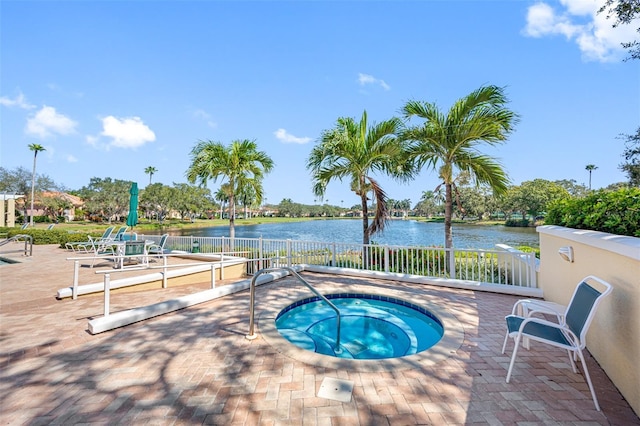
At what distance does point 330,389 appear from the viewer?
7.03 feet

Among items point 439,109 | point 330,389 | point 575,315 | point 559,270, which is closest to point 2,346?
point 330,389

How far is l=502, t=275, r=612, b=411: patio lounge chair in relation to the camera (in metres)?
1.94

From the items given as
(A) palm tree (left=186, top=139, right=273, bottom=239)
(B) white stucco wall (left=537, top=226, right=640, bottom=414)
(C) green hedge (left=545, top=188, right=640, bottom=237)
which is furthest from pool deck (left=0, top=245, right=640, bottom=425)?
(A) palm tree (left=186, top=139, right=273, bottom=239)

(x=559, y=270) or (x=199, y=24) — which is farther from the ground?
(x=199, y=24)

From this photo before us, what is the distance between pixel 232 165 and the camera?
10523mm

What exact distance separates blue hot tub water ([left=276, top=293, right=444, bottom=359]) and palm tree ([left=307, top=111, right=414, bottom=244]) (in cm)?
323

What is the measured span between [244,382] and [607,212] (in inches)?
187

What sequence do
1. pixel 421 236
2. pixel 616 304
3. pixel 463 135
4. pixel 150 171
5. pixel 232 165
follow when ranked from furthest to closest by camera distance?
pixel 150 171 → pixel 421 236 → pixel 232 165 → pixel 463 135 → pixel 616 304

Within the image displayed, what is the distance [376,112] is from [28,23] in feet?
31.3

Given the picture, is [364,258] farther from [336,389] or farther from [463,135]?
[336,389]

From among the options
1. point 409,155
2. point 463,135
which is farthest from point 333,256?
point 463,135

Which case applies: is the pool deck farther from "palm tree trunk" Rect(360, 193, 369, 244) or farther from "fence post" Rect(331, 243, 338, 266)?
"palm tree trunk" Rect(360, 193, 369, 244)

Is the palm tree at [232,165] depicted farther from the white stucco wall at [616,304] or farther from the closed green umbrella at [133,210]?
the white stucco wall at [616,304]

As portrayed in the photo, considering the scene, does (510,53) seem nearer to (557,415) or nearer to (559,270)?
(559,270)
